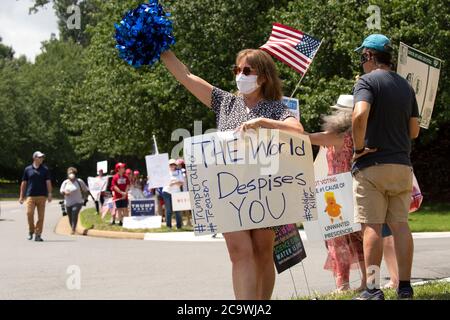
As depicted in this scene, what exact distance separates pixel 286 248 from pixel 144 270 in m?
4.33

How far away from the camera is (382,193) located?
580 centimetres

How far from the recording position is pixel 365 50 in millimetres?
6023

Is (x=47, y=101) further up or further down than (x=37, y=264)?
further up

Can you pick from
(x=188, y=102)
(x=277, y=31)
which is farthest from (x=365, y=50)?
(x=188, y=102)

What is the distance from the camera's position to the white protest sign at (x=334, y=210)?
7.18 meters

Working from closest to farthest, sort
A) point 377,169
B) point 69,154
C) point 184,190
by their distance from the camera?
1. point 377,169
2. point 184,190
3. point 69,154

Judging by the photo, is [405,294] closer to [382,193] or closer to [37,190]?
[382,193]

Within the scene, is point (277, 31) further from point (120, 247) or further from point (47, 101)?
point (47, 101)

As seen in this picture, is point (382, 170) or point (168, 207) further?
point (168, 207)

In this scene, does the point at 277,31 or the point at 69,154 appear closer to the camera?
the point at 277,31

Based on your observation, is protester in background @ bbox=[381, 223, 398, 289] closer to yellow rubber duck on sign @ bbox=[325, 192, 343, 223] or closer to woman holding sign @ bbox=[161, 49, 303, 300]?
yellow rubber duck on sign @ bbox=[325, 192, 343, 223]

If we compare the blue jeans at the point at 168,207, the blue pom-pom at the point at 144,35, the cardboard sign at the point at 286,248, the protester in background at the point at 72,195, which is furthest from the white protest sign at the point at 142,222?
the blue pom-pom at the point at 144,35

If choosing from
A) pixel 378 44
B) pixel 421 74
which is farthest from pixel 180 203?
pixel 378 44
